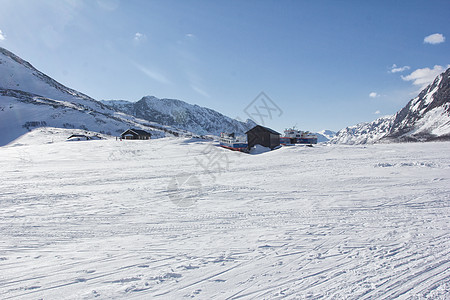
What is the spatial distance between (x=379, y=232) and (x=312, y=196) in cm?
340

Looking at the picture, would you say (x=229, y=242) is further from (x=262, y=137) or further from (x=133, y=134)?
(x=133, y=134)

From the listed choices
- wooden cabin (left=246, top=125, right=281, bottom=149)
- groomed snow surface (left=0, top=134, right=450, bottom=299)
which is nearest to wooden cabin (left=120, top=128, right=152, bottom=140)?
Answer: wooden cabin (left=246, top=125, right=281, bottom=149)

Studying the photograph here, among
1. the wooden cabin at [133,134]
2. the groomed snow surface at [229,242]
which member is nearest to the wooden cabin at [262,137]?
the groomed snow surface at [229,242]

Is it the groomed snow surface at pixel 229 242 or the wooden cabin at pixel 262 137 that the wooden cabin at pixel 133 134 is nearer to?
the wooden cabin at pixel 262 137

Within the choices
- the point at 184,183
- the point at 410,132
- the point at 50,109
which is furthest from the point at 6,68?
the point at 410,132

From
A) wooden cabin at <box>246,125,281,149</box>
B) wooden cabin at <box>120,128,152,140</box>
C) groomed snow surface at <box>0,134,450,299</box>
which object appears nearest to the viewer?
groomed snow surface at <box>0,134,450,299</box>

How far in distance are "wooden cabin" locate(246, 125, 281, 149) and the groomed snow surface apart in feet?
88.5

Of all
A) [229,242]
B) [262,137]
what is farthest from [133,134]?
[229,242]

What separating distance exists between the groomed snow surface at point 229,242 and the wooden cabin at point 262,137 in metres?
27.0

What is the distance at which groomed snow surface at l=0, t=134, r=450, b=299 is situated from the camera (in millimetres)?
3623

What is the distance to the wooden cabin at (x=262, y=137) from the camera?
37.4 m

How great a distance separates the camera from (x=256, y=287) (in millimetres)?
3625

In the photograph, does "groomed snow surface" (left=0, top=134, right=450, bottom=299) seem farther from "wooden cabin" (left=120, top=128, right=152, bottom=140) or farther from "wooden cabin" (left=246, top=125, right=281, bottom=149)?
"wooden cabin" (left=120, top=128, right=152, bottom=140)

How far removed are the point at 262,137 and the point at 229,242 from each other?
33.4 m
